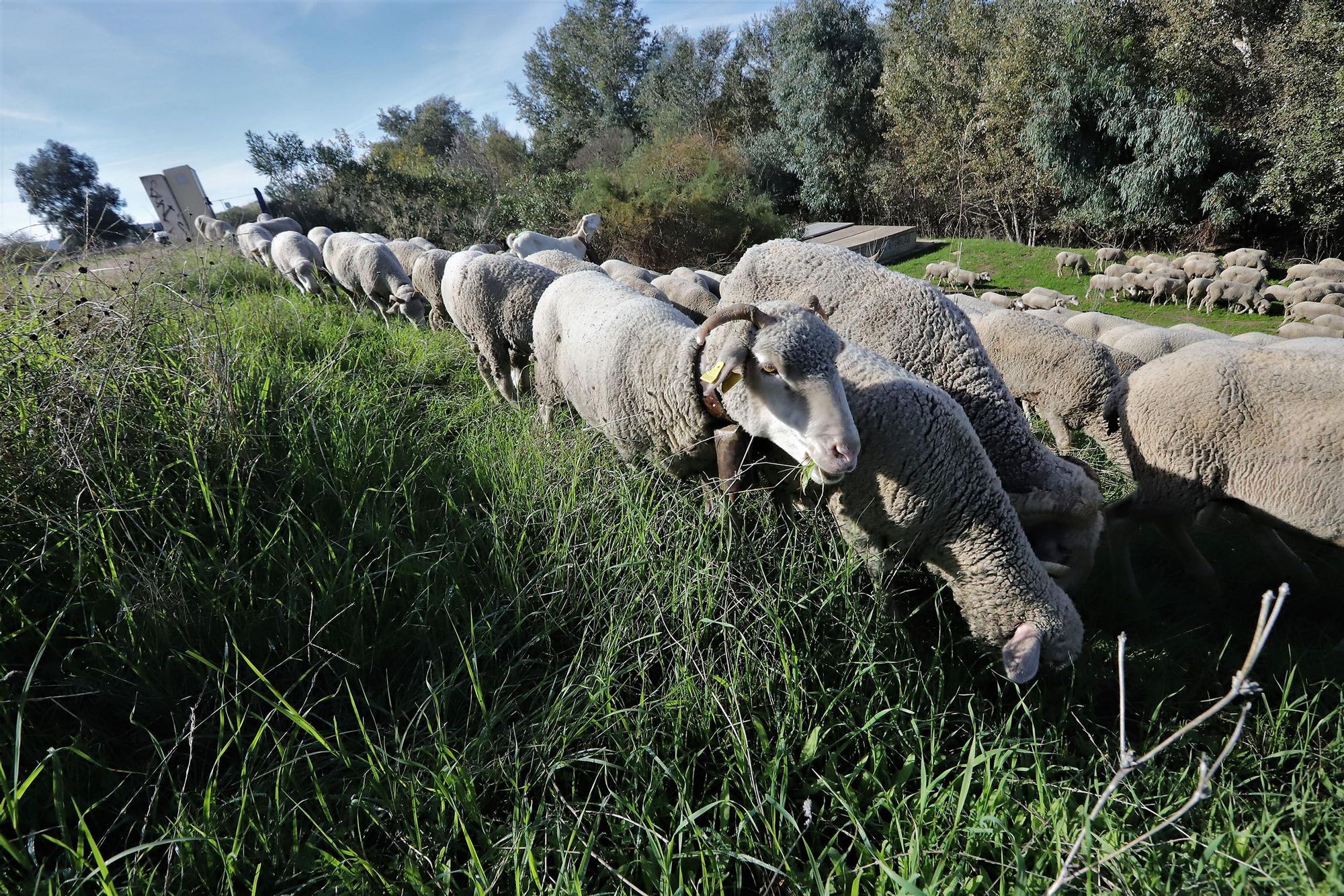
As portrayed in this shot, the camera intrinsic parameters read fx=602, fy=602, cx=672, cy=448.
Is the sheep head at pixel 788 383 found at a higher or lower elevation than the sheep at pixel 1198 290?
higher

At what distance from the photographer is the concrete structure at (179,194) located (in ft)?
45.3

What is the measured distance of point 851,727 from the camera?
195 centimetres

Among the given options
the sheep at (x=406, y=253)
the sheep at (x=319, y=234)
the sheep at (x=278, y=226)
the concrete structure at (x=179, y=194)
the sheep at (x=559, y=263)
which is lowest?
the sheep at (x=559, y=263)

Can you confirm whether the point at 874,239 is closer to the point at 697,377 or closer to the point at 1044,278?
the point at 1044,278

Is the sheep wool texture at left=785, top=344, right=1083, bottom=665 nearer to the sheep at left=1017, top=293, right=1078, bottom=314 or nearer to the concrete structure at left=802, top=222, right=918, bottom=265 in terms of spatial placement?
the sheep at left=1017, top=293, right=1078, bottom=314

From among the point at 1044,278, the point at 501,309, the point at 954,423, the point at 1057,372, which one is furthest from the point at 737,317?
the point at 1044,278

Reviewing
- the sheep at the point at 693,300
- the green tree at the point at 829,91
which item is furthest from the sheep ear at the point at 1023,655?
the green tree at the point at 829,91

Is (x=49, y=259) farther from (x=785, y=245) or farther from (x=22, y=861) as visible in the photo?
(x=785, y=245)

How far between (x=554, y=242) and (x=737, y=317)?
732 cm

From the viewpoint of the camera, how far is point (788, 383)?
7.57ft

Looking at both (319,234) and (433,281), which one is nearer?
(433,281)

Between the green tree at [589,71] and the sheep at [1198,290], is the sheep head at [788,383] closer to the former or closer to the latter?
the sheep at [1198,290]

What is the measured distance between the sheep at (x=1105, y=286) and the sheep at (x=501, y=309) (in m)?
11.0

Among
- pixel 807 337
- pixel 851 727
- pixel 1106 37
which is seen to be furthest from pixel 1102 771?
pixel 1106 37
